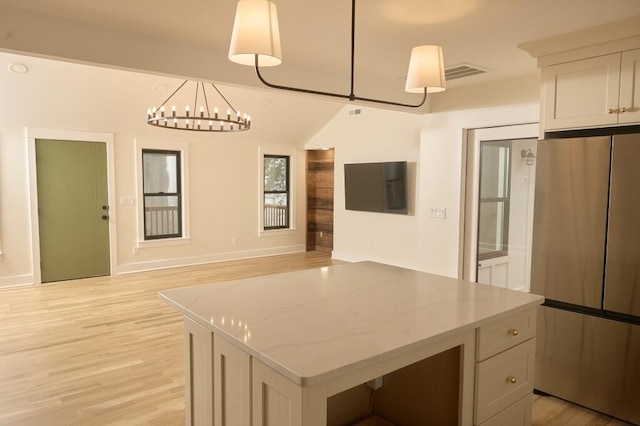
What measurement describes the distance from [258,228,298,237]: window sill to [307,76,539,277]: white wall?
114 centimetres

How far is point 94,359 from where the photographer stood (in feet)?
11.8

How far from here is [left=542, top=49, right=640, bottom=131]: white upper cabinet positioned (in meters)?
2.63

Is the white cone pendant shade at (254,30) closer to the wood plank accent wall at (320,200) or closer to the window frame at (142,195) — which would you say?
the window frame at (142,195)

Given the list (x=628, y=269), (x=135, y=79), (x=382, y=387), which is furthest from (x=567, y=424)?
(x=135, y=79)

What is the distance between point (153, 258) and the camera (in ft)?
23.4

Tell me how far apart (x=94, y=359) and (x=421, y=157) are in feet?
14.4

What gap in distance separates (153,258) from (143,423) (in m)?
4.82

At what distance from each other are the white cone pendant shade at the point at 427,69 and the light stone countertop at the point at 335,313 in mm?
1073

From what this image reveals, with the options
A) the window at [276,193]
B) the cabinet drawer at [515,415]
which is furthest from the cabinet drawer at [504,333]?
the window at [276,193]

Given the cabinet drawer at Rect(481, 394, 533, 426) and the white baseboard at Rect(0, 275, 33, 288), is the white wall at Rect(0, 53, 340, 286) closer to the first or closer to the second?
the white baseboard at Rect(0, 275, 33, 288)

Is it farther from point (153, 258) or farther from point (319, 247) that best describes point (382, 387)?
point (319, 247)

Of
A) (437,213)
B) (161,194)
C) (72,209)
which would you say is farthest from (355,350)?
(161,194)

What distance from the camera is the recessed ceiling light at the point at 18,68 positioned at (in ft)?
15.6

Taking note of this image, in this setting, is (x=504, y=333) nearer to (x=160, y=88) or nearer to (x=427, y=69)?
(x=427, y=69)
